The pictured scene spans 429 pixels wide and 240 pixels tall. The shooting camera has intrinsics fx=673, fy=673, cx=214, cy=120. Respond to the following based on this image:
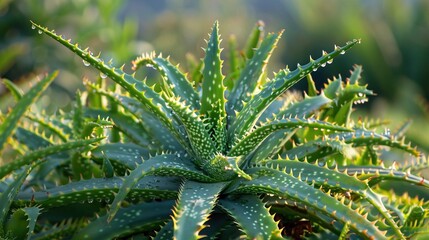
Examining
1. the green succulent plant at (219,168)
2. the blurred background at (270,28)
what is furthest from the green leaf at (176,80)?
the blurred background at (270,28)

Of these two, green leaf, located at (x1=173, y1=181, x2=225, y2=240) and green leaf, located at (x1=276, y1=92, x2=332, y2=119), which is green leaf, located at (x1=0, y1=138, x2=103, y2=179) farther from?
green leaf, located at (x1=276, y1=92, x2=332, y2=119)

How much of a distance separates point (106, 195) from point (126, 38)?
4201 mm

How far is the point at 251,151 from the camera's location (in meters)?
1.73

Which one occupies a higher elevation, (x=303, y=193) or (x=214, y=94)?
(x=214, y=94)

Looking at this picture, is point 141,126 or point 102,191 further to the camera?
point 141,126

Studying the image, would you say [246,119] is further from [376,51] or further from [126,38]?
[376,51]

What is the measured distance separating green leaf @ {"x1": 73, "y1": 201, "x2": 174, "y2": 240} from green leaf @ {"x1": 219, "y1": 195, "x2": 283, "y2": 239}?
0.55 ft

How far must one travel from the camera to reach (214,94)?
1781 mm

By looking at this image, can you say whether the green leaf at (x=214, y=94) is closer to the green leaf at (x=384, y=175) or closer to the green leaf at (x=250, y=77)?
the green leaf at (x=250, y=77)

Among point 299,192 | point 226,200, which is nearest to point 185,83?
point 226,200

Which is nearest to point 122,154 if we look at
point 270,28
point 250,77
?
point 250,77

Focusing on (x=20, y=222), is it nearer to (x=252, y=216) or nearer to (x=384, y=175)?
(x=252, y=216)

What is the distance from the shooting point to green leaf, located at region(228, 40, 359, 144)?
1.63m

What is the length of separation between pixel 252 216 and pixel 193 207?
6.0 inches
